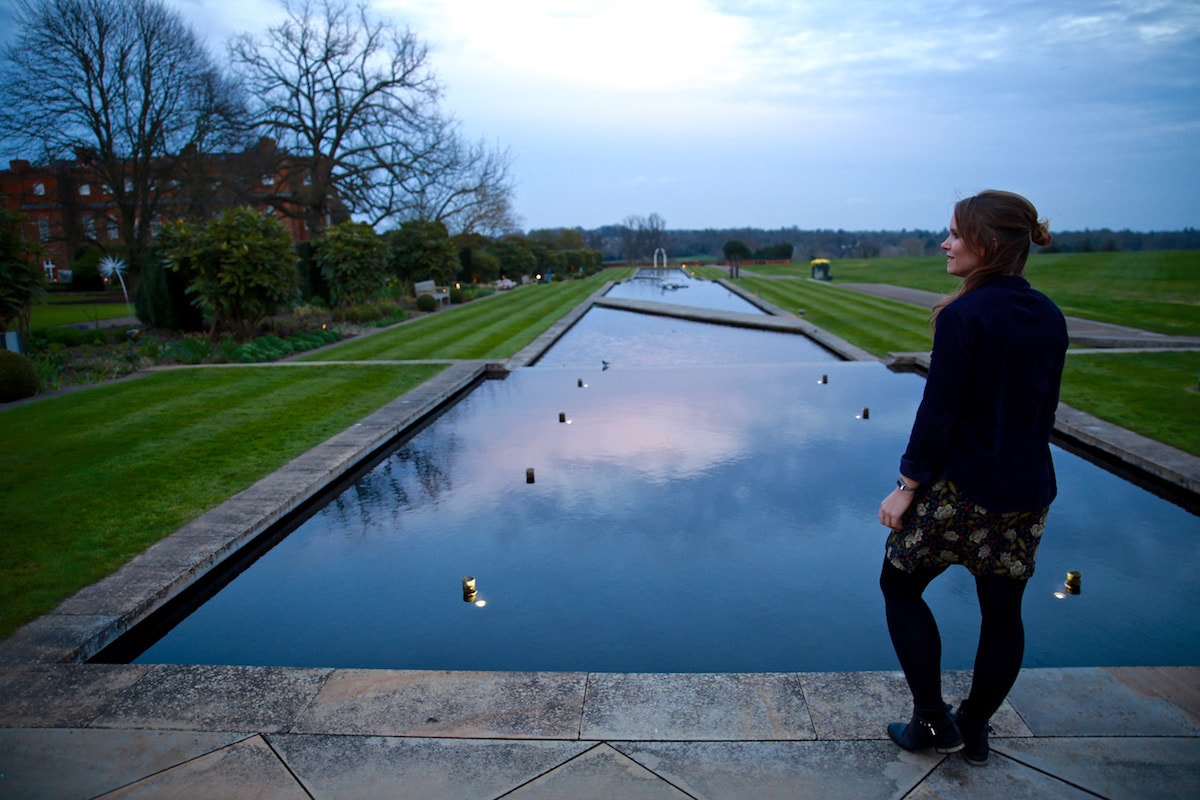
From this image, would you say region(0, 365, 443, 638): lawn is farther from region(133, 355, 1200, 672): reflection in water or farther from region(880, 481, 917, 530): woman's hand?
region(880, 481, 917, 530): woman's hand

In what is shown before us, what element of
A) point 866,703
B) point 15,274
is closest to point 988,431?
point 866,703

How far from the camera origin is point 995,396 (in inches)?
83.2

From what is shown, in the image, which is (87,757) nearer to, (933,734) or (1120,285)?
(933,734)

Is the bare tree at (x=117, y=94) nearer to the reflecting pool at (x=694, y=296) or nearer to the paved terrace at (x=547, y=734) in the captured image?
the reflecting pool at (x=694, y=296)

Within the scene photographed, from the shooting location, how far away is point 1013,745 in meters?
2.54

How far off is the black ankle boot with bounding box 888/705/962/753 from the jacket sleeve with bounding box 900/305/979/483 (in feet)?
2.90

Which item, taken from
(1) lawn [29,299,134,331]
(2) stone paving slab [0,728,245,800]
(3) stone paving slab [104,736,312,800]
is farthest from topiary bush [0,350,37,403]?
(1) lawn [29,299,134,331]

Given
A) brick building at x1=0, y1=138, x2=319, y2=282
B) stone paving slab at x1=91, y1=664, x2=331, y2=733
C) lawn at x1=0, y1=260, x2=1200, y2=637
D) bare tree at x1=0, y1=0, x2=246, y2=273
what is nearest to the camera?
stone paving slab at x1=91, y1=664, x2=331, y2=733

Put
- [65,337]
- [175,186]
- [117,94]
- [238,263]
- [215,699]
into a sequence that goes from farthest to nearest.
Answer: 1. [175,186]
2. [117,94]
3. [65,337]
4. [238,263]
5. [215,699]

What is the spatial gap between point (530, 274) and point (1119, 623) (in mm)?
40997

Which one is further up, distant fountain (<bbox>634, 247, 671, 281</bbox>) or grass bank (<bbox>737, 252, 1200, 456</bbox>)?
distant fountain (<bbox>634, 247, 671, 281</bbox>)

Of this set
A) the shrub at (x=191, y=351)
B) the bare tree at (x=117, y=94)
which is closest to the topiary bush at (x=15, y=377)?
the shrub at (x=191, y=351)

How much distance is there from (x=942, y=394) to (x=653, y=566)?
8.98ft

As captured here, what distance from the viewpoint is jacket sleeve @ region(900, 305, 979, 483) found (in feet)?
6.86
